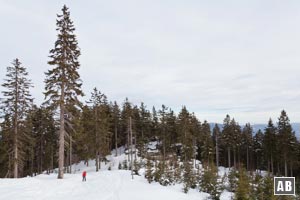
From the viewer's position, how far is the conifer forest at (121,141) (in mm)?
31239

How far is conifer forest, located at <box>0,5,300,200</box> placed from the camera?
3124 cm

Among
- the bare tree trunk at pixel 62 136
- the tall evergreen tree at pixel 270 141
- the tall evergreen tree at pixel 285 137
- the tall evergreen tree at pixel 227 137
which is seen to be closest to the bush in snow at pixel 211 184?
the bare tree trunk at pixel 62 136

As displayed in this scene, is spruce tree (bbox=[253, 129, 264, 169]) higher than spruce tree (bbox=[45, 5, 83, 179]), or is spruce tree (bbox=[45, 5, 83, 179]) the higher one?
spruce tree (bbox=[45, 5, 83, 179])

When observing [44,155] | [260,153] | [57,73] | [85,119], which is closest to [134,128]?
[85,119]

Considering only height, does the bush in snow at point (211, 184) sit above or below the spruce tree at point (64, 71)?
below

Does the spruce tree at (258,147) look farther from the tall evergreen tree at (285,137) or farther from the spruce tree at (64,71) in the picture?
the spruce tree at (64,71)

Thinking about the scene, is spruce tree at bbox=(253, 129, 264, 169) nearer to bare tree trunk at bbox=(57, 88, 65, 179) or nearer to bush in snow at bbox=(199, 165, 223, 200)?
bush in snow at bbox=(199, 165, 223, 200)

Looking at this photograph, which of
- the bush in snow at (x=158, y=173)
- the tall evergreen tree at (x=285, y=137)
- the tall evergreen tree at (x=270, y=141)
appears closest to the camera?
the bush in snow at (x=158, y=173)

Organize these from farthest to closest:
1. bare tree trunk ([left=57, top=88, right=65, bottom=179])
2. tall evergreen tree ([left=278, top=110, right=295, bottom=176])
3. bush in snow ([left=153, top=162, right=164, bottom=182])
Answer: tall evergreen tree ([left=278, top=110, right=295, bottom=176]), bush in snow ([left=153, top=162, right=164, bottom=182]), bare tree trunk ([left=57, top=88, right=65, bottom=179])

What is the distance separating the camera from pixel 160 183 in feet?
105

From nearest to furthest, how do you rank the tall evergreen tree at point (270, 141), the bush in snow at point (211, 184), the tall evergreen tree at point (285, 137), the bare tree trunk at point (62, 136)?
the bush in snow at point (211, 184), the bare tree trunk at point (62, 136), the tall evergreen tree at point (285, 137), the tall evergreen tree at point (270, 141)

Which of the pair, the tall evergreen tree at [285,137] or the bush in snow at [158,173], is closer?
the bush in snow at [158,173]

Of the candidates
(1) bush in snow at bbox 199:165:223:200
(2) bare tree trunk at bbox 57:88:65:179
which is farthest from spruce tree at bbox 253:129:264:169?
(2) bare tree trunk at bbox 57:88:65:179

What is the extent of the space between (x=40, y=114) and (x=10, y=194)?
39240 mm
